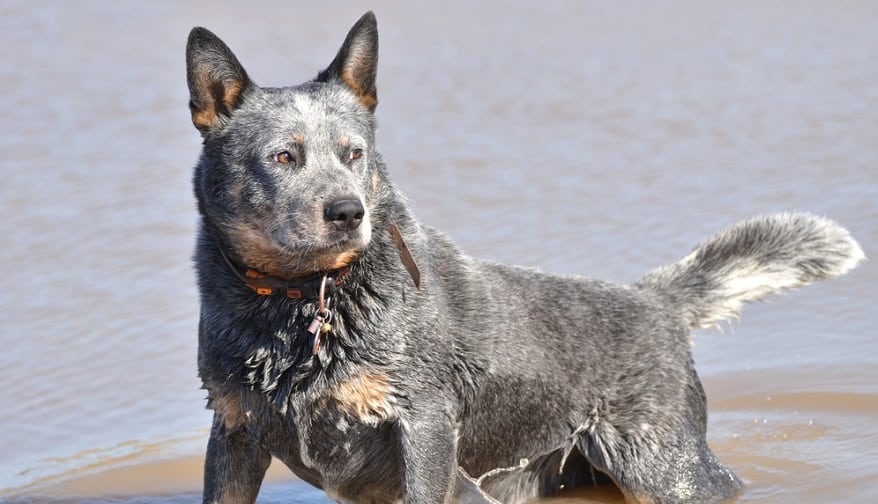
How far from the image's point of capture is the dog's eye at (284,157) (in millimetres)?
4648

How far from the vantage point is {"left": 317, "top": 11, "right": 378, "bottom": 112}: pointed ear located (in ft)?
15.9

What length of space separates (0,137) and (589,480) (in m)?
6.75

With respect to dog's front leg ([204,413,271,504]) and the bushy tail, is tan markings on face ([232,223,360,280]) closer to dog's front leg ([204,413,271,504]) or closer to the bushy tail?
dog's front leg ([204,413,271,504])

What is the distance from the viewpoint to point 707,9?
45.4ft

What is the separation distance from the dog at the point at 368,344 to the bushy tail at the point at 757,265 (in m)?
0.42

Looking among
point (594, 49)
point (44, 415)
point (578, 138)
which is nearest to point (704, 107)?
point (578, 138)

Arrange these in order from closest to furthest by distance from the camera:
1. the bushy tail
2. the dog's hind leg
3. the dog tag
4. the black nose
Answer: the black nose < the dog tag < the dog's hind leg < the bushy tail

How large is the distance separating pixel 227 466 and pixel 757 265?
7.76 ft

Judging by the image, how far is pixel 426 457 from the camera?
15.4ft

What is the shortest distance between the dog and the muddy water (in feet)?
1.50

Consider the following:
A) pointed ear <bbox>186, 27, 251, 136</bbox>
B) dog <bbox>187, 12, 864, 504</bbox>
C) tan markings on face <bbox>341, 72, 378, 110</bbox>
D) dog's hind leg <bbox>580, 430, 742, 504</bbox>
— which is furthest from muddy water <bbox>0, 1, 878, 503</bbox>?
pointed ear <bbox>186, 27, 251, 136</bbox>

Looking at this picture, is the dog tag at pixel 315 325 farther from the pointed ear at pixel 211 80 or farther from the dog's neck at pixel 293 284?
the pointed ear at pixel 211 80

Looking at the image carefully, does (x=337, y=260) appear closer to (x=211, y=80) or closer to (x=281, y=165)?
(x=281, y=165)

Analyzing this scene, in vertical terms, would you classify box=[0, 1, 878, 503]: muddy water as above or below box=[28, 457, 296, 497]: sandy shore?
above
